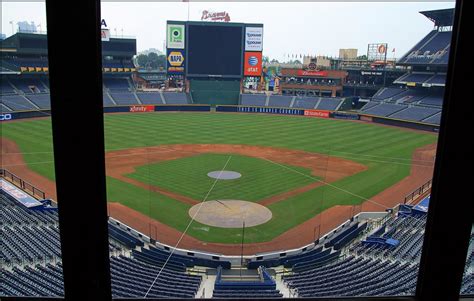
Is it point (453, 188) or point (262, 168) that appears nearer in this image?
point (453, 188)

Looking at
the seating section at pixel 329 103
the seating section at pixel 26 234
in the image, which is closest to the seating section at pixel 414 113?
the seating section at pixel 329 103

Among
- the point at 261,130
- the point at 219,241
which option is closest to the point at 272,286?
the point at 219,241

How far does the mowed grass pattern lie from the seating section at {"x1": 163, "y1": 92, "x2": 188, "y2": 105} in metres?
17.5

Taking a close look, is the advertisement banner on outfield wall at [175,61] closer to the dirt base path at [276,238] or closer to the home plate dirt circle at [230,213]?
the dirt base path at [276,238]

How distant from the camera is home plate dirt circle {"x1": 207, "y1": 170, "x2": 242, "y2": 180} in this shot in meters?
13.6

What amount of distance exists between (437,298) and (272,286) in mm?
4800

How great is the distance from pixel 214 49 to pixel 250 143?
14.6 metres

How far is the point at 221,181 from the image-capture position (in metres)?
13.1

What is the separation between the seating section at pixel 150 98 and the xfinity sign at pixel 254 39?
28.7ft

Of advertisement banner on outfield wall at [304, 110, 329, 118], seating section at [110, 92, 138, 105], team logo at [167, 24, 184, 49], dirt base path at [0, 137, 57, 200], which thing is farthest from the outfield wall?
dirt base path at [0, 137, 57, 200]

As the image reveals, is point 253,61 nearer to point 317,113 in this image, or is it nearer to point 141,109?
point 317,113

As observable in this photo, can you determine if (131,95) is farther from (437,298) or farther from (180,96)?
(437,298)

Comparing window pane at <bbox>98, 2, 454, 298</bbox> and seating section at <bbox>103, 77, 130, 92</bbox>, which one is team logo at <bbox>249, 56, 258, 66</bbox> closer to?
window pane at <bbox>98, 2, 454, 298</bbox>

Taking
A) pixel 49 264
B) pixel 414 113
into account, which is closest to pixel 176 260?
pixel 49 264
